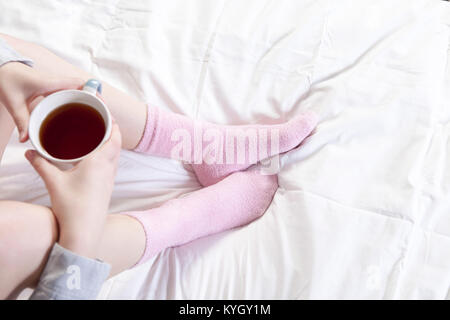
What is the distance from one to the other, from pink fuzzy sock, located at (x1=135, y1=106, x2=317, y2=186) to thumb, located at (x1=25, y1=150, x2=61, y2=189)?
9.9 inches

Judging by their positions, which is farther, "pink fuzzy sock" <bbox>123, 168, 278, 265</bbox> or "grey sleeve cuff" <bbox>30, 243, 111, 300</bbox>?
"pink fuzzy sock" <bbox>123, 168, 278, 265</bbox>

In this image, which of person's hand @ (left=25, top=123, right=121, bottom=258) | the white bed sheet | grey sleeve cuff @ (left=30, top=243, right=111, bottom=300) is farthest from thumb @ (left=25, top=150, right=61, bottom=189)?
the white bed sheet

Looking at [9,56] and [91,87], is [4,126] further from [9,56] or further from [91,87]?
[91,87]

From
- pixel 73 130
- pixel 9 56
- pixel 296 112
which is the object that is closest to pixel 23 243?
pixel 73 130

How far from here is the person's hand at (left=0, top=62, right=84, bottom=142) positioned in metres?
0.66

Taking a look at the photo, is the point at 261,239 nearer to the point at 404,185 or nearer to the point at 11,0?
the point at 404,185

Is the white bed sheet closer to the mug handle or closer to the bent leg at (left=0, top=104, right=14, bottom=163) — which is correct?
the bent leg at (left=0, top=104, right=14, bottom=163)

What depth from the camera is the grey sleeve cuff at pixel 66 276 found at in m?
0.63

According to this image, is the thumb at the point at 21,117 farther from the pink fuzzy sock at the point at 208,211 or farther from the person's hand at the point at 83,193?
the pink fuzzy sock at the point at 208,211

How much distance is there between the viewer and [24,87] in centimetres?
68

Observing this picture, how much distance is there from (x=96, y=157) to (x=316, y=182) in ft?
1.29

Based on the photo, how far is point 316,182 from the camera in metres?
0.79
